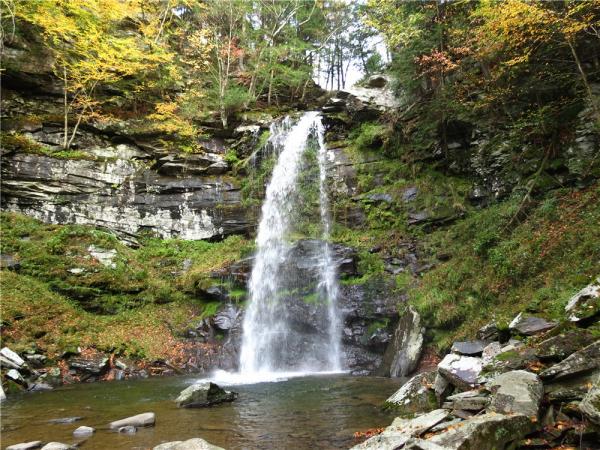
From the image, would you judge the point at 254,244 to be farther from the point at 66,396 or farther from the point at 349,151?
the point at 66,396

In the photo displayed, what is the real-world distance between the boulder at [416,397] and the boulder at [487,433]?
7.03 feet

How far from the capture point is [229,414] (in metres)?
6.71

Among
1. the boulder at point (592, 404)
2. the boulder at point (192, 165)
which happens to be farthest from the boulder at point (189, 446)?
the boulder at point (192, 165)

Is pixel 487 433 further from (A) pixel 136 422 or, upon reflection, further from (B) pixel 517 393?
(A) pixel 136 422

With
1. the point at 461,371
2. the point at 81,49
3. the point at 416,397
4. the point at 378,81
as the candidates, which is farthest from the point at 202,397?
the point at 81,49

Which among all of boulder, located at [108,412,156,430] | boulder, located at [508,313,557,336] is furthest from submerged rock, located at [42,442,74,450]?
boulder, located at [508,313,557,336]

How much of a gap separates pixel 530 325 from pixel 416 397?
2.01 m

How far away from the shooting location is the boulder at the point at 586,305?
4.82 meters

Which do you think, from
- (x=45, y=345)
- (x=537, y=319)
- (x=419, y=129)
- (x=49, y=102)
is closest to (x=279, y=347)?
(x=45, y=345)

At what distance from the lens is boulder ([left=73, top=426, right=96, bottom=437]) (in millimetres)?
5797

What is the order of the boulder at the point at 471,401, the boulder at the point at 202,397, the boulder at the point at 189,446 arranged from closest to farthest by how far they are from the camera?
the boulder at the point at 471,401
the boulder at the point at 189,446
the boulder at the point at 202,397

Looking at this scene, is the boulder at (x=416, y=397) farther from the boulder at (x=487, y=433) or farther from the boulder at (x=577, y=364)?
the boulder at (x=487, y=433)

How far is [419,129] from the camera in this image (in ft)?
48.4

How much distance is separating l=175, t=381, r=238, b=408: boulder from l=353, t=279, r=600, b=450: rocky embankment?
11.9ft
